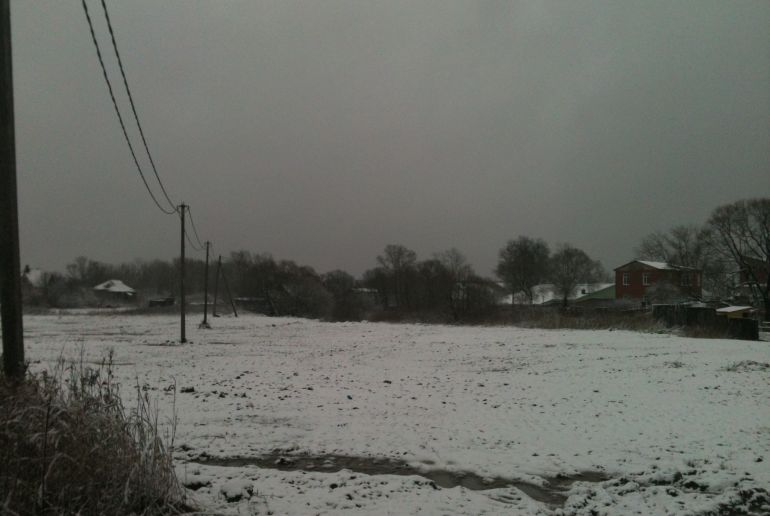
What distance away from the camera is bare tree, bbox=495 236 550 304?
9012 cm

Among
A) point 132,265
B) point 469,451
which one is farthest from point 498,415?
point 132,265

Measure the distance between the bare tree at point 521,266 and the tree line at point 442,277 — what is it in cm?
18

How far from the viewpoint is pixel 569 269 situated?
96.4 meters

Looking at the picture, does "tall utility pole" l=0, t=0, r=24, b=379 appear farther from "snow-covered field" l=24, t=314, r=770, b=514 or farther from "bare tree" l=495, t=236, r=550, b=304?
"bare tree" l=495, t=236, r=550, b=304

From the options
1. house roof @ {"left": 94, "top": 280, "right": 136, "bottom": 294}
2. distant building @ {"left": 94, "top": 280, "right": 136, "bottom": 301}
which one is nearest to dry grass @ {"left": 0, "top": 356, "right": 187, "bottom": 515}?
distant building @ {"left": 94, "top": 280, "right": 136, "bottom": 301}

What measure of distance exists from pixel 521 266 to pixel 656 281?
26.0 meters

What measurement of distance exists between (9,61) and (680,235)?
255ft

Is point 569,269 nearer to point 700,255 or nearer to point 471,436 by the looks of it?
point 700,255

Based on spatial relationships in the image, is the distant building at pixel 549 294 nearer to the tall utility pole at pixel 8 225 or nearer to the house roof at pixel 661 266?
the house roof at pixel 661 266

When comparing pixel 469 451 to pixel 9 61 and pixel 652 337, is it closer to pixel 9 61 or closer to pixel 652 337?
pixel 9 61

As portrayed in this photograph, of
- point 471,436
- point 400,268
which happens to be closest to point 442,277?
point 400,268

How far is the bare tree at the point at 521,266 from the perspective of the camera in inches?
3548

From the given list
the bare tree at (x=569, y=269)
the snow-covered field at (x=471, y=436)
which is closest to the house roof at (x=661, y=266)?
the bare tree at (x=569, y=269)

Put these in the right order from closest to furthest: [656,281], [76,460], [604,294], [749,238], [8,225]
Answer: [76,460], [8,225], [749,238], [656,281], [604,294]
